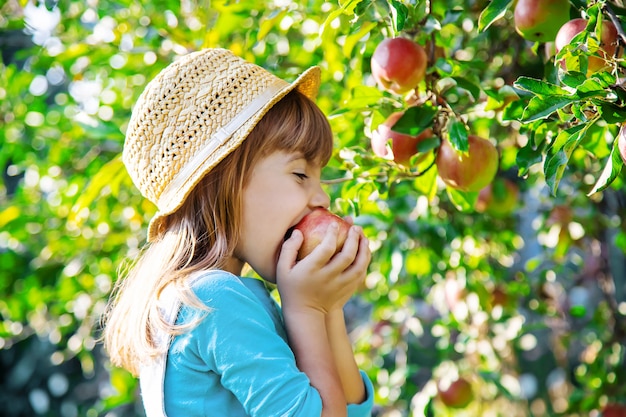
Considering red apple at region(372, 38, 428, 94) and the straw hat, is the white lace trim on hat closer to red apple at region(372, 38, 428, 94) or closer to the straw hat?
the straw hat

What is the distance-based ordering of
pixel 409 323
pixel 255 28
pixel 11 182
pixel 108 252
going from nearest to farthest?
1. pixel 255 28
2. pixel 409 323
3. pixel 108 252
4. pixel 11 182

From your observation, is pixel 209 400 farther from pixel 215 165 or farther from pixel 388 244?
pixel 388 244

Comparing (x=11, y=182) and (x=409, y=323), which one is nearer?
(x=409, y=323)

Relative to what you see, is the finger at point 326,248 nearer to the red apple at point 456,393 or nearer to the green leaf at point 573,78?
the green leaf at point 573,78

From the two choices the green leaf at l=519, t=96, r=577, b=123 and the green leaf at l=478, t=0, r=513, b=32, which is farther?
the green leaf at l=478, t=0, r=513, b=32

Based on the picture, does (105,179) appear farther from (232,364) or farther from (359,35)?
(232,364)

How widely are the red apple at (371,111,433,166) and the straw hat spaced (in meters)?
0.16

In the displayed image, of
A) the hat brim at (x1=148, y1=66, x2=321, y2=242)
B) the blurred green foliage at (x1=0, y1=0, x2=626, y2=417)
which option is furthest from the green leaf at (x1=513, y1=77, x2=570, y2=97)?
the hat brim at (x1=148, y1=66, x2=321, y2=242)

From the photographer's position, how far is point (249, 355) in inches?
37.5

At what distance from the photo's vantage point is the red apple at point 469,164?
1.23 meters

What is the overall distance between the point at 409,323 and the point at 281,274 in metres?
1.00

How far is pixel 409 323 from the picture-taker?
2.00 m

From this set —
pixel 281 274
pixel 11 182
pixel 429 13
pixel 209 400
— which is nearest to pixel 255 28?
pixel 429 13

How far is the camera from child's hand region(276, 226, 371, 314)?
1054 mm
